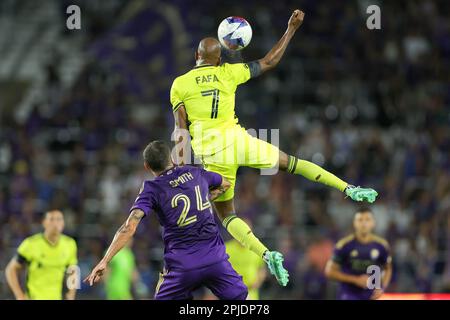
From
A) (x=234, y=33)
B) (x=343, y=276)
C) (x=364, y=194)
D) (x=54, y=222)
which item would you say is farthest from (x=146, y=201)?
(x=343, y=276)

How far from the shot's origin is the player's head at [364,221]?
13047 mm

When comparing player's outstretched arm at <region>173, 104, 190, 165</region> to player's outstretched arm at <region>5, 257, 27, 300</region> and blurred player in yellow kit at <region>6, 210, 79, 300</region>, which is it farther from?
player's outstretched arm at <region>5, 257, 27, 300</region>

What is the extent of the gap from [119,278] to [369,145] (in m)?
5.57

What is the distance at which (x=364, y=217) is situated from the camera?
1307cm

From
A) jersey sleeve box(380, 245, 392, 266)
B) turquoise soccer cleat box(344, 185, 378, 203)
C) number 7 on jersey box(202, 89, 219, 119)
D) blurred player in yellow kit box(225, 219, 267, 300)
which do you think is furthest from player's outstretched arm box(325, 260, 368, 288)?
number 7 on jersey box(202, 89, 219, 119)

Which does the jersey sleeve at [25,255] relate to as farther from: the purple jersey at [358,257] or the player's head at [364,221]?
the player's head at [364,221]

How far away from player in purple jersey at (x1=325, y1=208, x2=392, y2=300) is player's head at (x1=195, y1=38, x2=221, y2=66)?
3.41 metres

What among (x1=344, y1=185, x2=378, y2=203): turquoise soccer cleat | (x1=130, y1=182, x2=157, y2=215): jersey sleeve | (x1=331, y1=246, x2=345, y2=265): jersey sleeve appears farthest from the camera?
Answer: (x1=331, y1=246, x2=345, y2=265): jersey sleeve

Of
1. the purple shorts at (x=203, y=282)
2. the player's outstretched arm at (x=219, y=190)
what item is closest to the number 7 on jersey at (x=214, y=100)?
the player's outstretched arm at (x=219, y=190)

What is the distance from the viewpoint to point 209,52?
10.6m

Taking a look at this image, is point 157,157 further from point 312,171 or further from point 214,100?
point 312,171

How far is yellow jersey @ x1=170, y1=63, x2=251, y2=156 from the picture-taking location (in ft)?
34.8

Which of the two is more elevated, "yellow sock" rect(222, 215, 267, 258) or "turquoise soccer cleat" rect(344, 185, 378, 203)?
"turquoise soccer cleat" rect(344, 185, 378, 203)
